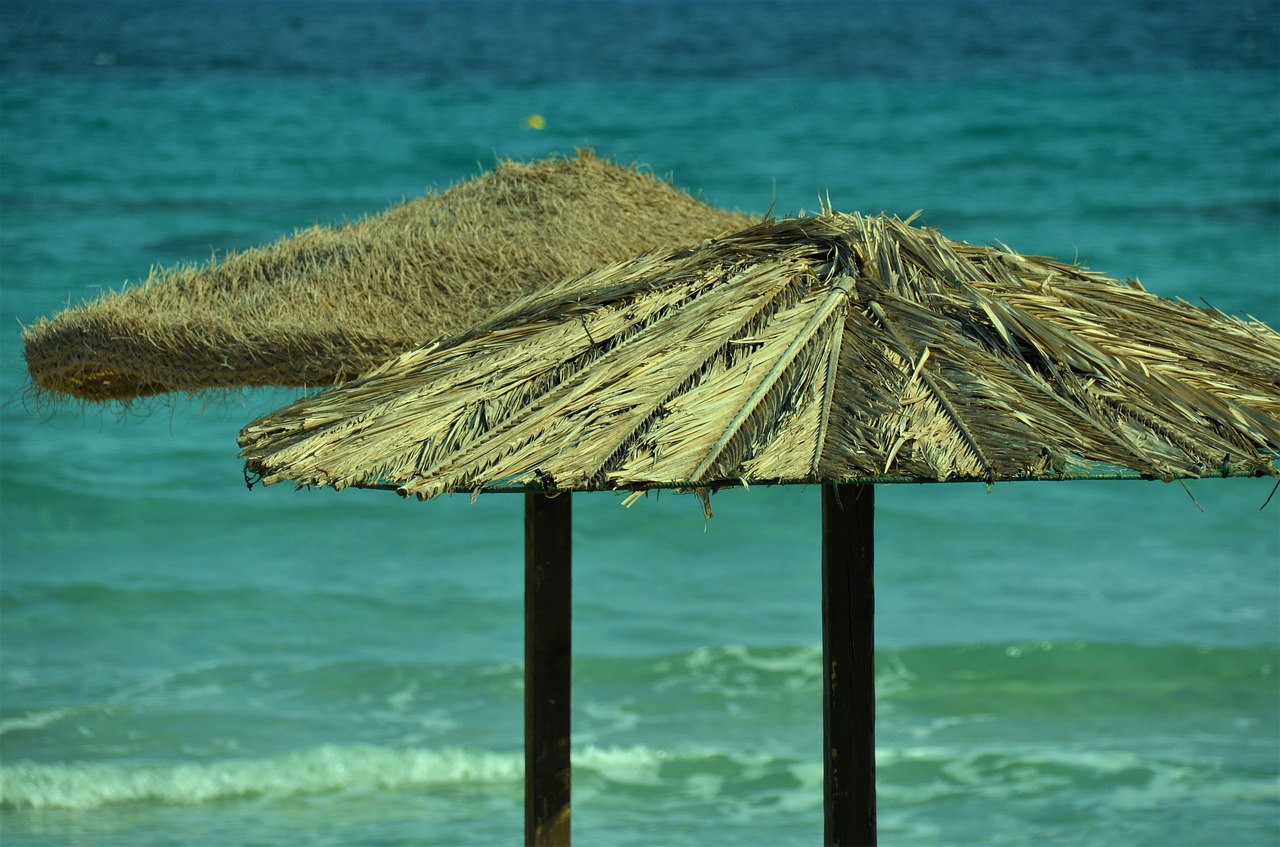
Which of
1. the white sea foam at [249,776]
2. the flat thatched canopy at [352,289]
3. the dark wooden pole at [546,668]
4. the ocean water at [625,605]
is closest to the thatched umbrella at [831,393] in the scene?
the flat thatched canopy at [352,289]

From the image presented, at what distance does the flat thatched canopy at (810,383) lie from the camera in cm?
216

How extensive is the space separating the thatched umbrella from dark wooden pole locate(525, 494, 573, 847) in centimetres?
61

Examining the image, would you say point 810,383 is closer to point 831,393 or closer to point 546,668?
point 831,393

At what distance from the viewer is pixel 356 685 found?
751 centimetres

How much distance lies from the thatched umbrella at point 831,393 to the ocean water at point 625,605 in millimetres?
811

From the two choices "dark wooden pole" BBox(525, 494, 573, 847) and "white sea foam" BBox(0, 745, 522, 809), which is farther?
"white sea foam" BBox(0, 745, 522, 809)

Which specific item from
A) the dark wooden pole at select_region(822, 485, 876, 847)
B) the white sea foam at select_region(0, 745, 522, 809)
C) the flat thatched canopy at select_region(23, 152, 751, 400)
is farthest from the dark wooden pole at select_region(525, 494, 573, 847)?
the white sea foam at select_region(0, 745, 522, 809)

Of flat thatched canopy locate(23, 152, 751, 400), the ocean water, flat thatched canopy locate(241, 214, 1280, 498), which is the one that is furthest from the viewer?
the ocean water

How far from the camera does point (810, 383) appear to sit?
231cm

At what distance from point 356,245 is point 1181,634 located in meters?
5.81

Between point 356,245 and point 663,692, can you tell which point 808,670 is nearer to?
point 663,692

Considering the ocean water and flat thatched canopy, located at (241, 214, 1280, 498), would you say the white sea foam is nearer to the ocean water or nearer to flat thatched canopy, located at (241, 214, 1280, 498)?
the ocean water

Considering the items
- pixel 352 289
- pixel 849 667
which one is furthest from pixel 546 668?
pixel 352 289

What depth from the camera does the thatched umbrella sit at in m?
2.17
